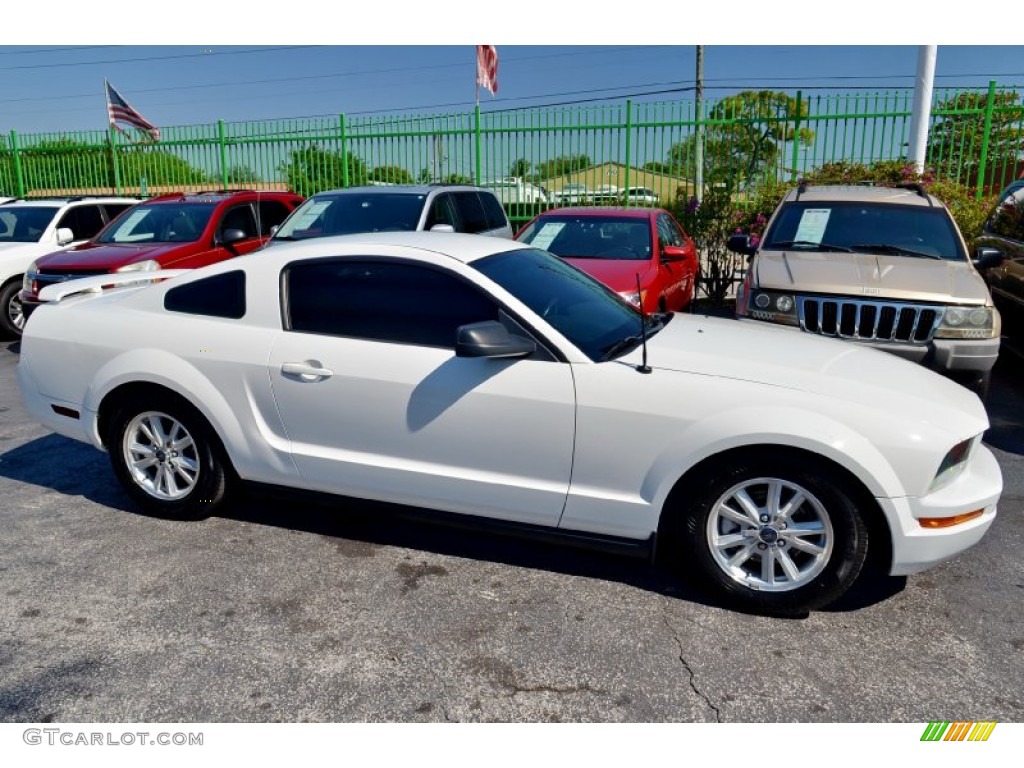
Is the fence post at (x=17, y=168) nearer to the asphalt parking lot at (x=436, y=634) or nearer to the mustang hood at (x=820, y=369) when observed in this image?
the asphalt parking lot at (x=436, y=634)

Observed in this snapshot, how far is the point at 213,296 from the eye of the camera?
13.5 feet

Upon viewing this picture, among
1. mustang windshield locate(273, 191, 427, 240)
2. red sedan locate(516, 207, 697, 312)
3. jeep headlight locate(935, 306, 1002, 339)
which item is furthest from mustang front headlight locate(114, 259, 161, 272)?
jeep headlight locate(935, 306, 1002, 339)

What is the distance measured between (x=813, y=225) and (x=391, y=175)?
9449 millimetres

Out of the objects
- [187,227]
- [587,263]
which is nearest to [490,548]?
[587,263]

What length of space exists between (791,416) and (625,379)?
0.68 meters

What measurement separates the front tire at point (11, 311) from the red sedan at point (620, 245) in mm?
6349

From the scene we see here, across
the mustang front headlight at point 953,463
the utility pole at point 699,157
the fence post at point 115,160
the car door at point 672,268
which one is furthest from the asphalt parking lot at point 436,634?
the fence post at point 115,160

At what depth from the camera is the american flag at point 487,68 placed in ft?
57.6

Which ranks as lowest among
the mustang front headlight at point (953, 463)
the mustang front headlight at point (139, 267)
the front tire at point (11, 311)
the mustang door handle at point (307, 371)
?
the front tire at point (11, 311)

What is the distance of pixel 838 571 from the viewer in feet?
10.6

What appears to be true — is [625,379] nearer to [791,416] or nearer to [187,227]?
[791,416]

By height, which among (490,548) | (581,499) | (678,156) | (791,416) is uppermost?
(678,156)

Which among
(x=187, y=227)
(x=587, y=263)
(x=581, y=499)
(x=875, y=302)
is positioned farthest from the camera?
(x=187, y=227)
